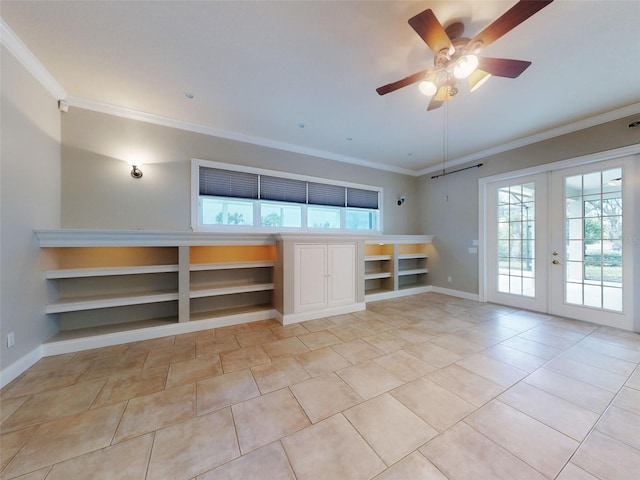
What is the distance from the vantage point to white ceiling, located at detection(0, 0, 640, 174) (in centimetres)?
182

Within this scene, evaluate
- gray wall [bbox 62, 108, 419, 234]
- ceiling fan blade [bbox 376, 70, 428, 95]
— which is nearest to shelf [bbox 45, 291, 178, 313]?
gray wall [bbox 62, 108, 419, 234]

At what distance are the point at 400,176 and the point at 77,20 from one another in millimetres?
5448

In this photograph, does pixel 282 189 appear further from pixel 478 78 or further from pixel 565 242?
pixel 565 242

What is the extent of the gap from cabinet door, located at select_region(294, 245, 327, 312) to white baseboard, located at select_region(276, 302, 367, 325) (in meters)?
0.08

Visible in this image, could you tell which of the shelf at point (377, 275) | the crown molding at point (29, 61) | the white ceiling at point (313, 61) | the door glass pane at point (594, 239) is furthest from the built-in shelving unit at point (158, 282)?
the door glass pane at point (594, 239)

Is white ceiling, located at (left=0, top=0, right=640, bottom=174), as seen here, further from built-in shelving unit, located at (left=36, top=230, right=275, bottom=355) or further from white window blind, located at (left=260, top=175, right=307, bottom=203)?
built-in shelving unit, located at (left=36, top=230, right=275, bottom=355)

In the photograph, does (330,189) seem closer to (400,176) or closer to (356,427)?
(400,176)

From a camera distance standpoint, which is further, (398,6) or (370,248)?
(370,248)

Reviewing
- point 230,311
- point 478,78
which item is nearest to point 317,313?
point 230,311

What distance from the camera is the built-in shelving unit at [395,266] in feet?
15.9

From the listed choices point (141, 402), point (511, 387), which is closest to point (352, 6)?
point (511, 387)

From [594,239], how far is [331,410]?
14.4ft

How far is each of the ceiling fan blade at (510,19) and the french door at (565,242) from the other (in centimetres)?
322

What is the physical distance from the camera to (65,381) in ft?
6.70
